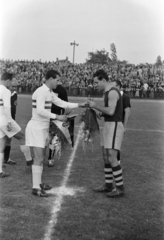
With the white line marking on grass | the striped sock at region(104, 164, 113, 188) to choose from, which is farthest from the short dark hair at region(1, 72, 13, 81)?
the striped sock at region(104, 164, 113, 188)

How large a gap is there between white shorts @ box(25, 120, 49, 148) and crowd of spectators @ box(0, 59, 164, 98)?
28946 mm

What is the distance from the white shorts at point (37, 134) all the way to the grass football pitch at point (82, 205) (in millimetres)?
865

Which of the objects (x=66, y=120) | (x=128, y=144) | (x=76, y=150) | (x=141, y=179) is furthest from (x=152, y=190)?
(x=128, y=144)

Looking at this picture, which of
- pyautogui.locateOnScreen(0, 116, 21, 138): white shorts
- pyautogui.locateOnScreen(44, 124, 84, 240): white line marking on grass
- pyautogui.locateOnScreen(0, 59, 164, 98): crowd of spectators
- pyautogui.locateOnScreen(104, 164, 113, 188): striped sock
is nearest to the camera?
pyautogui.locateOnScreen(44, 124, 84, 240): white line marking on grass

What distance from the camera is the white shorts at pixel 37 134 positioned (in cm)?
586

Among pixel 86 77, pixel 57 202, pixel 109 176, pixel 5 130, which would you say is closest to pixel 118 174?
pixel 109 176

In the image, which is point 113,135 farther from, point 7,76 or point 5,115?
point 7,76

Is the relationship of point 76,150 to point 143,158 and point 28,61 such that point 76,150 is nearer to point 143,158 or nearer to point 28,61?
point 143,158

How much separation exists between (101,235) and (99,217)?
58cm

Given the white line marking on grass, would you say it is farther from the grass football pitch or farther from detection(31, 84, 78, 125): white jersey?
detection(31, 84, 78, 125): white jersey

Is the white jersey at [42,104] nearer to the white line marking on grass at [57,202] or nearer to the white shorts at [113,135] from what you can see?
the white shorts at [113,135]

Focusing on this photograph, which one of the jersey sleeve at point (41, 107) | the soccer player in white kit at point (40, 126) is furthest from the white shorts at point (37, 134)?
the jersey sleeve at point (41, 107)

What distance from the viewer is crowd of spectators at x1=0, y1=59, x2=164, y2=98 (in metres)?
38.6

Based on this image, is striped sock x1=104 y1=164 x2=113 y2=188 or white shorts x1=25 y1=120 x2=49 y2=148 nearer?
white shorts x1=25 y1=120 x2=49 y2=148
